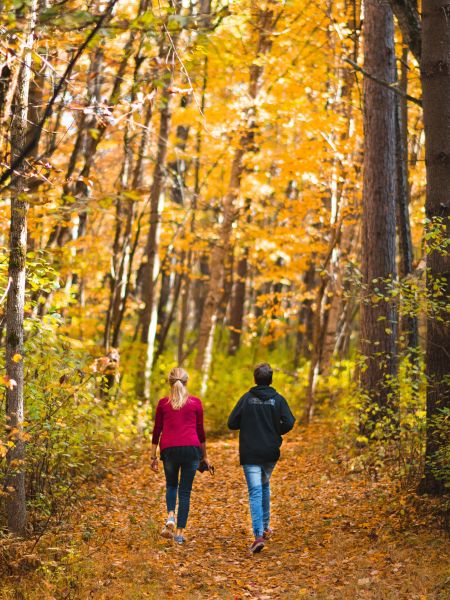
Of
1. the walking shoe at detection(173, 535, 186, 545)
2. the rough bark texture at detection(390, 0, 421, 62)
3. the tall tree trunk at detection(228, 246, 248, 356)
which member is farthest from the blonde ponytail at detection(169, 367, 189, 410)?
the tall tree trunk at detection(228, 246, 248, 356)

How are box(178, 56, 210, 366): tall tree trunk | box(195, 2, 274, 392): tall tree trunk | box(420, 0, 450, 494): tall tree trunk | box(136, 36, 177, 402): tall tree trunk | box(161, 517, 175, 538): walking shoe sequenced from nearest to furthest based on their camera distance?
box(420, 0, 450, 494): tall tree trunk, box(161, 517, 175, 538): walking shoe, box(136, 36, 177, 402): tall tree trunk, box(178, 56, 210, 366): tall tree trunk, box(195, 2, 274, 392): tall tree trunk

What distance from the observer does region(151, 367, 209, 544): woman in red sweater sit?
764 cm

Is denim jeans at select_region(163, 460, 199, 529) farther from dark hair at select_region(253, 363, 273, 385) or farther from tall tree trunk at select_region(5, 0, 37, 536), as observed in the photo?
tall tree trunk at select_region(5, 0, 37, 536)

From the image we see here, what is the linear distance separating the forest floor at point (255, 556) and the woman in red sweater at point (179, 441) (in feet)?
1.20

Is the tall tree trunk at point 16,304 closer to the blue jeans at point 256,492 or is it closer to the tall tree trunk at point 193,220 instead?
the blue jeans at point 256,492

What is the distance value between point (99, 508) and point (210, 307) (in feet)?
29.1

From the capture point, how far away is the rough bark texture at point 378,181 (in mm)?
11023

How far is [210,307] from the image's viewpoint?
678 inches

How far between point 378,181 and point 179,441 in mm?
5738

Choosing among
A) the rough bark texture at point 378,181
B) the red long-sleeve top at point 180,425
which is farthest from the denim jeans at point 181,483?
the rough bark texture at point 378,181

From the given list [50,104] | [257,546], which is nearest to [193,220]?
[257,546]

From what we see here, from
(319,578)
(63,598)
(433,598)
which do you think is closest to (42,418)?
(63,598)

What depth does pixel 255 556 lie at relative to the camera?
7.28m

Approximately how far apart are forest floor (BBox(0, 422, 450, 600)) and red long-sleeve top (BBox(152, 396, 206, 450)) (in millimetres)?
1098
